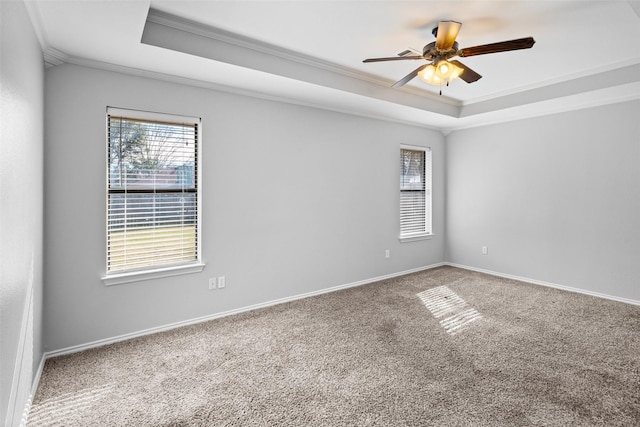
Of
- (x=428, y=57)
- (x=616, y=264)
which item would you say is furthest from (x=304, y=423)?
(x=616, y=264)

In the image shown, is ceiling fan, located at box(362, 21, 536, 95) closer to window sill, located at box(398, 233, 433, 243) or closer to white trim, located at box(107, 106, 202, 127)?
white trim, located at box(107, 106, 202, 127)

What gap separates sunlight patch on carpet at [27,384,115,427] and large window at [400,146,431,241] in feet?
13.6

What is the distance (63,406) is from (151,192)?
1752 mm

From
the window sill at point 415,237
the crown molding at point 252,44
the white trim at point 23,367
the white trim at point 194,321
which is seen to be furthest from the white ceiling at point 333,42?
the white trim at point 194,321

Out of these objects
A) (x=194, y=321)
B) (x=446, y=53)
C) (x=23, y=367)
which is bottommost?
(x=194, y=321)

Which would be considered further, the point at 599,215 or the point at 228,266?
the point at 599,215

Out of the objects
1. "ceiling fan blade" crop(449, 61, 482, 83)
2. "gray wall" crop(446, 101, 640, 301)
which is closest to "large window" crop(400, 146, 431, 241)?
"gray wall" crop(446, 101, 640, 301)

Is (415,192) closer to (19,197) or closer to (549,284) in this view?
(549,284)

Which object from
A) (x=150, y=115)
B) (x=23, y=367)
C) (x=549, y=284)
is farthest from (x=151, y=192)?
(x=549, y=284)

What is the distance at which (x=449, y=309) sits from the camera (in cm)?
368

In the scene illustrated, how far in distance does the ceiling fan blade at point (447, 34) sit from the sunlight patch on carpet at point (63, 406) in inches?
134

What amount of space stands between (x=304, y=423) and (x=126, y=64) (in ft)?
10.1

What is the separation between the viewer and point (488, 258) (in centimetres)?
527

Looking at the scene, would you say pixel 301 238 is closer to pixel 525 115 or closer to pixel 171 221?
pixel 171 221
